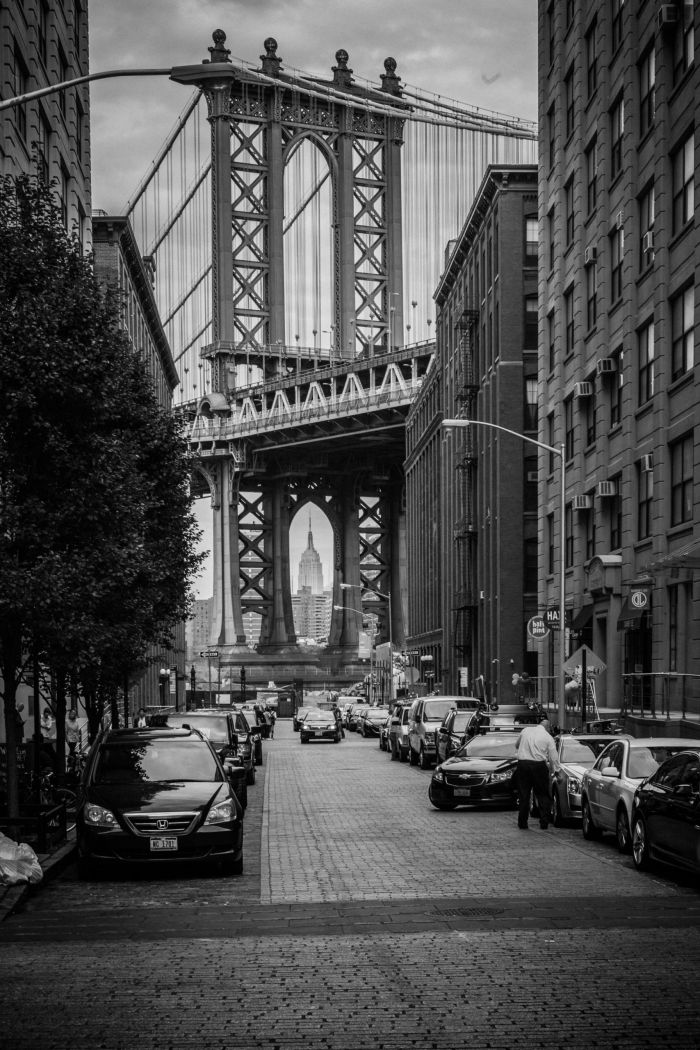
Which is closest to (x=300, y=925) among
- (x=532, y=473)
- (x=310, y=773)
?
(x=310, y=773)

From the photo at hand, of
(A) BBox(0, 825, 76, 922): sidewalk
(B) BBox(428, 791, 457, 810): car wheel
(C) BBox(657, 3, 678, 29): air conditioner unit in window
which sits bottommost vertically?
(B) BBox(428, 791, 457, 810): car wheel

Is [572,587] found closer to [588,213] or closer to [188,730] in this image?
[588,213]

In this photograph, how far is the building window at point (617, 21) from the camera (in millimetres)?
39219

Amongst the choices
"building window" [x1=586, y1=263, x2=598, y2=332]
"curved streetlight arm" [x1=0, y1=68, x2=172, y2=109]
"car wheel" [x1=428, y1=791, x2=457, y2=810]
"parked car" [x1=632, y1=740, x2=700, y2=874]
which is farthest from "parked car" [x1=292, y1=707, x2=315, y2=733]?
"curved streetlight arm" [x1=0, y1=68, x2=172, y2=109]

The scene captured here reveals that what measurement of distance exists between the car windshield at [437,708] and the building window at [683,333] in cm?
1143

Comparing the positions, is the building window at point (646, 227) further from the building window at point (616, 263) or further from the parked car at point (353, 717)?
the parked car at point (353, 717)

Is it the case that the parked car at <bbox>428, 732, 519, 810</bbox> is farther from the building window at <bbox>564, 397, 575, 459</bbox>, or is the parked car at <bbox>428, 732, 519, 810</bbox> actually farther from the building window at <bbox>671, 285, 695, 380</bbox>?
the building window at <bbox>564, 397, 575, 459</bbox>

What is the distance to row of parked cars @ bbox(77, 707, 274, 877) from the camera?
1534cm

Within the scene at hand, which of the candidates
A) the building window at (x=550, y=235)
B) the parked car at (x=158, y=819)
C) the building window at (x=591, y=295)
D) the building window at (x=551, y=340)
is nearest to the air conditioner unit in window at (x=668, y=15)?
the building window at (x=591, y=295)

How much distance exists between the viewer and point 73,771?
90.7 ft

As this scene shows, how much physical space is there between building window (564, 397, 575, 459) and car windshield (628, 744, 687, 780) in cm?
2738

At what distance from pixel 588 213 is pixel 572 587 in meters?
11.3

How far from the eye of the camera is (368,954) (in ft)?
33.5

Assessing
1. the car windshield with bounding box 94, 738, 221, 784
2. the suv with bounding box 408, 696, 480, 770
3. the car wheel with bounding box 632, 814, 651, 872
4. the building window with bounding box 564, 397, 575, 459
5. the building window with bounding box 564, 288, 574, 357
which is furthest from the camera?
the building window with bounding box 564, 288, 574, 357
